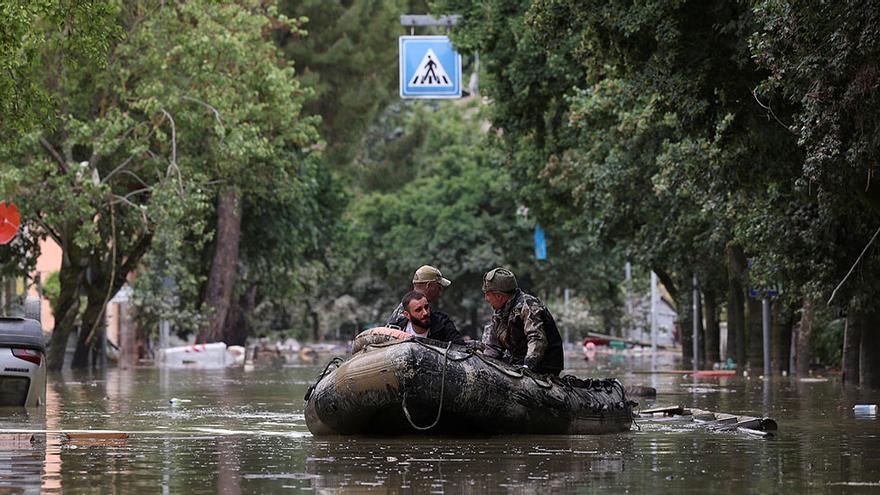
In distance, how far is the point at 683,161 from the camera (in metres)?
33.4

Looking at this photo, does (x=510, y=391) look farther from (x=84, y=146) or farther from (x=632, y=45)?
(x=84, y=146)

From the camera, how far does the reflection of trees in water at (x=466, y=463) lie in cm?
1144

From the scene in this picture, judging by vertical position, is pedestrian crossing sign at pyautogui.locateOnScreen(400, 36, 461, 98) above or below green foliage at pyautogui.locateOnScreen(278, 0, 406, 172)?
below

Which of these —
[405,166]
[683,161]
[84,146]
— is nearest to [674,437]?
[683,161]

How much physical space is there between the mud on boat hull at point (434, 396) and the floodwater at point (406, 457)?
208mm

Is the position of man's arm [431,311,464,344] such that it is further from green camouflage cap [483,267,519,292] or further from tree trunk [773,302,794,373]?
tree trunk [773,302,794,373]

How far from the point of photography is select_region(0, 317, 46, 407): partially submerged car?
21.4 meters

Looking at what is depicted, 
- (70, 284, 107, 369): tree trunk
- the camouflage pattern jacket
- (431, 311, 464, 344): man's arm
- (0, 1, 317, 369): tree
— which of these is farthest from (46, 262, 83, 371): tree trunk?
(431, 311, 464, 344): man's arm

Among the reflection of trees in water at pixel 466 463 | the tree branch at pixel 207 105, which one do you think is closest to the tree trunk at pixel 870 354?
the reflection of trees in water at pixel 466 463

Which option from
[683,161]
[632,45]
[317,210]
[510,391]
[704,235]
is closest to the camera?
[510,391]

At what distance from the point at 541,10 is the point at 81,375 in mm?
19877

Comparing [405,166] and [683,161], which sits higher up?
[405,166]

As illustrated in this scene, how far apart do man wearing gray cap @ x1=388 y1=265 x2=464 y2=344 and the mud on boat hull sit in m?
0.83

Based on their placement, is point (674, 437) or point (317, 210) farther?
point (317, 210)
